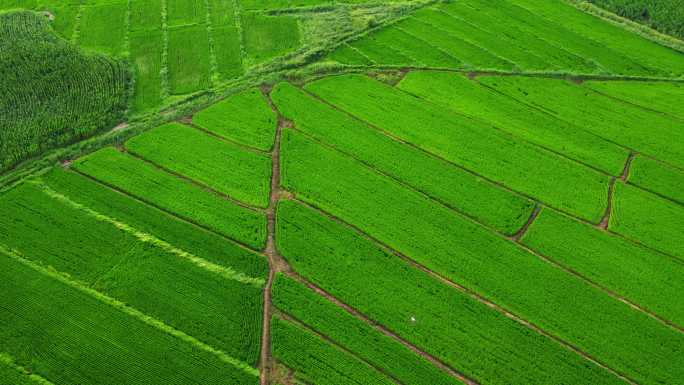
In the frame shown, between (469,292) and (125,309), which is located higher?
(469,292)

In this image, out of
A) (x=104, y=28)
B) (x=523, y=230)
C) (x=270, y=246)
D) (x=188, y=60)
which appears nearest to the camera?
(x=270, y=246)

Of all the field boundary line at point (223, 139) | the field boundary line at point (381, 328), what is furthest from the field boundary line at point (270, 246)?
the field boundary line at point (381, 328)

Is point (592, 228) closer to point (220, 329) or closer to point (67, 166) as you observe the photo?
point (220, 329)

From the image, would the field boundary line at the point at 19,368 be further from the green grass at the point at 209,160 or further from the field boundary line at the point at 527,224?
the field boundary line at the point at 527,224

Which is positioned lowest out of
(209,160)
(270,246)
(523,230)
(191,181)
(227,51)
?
(270,246)

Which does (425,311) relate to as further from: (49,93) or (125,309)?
(49,93)

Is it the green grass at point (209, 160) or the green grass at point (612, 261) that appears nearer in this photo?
the green grass at point (612, 261)

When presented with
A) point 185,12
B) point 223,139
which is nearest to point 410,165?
point 223,139

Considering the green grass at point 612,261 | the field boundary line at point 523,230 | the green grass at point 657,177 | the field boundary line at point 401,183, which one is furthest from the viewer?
the green grass at point 657,177
